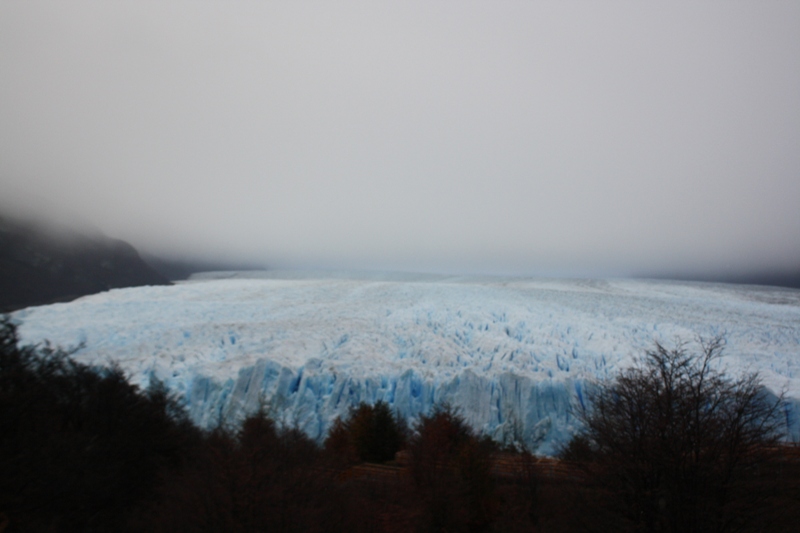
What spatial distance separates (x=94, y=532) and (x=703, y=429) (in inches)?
301

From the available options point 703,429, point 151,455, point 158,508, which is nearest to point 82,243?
point 151,455

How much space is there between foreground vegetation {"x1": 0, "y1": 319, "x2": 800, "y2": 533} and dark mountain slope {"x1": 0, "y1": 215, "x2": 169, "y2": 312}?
19.3 metres

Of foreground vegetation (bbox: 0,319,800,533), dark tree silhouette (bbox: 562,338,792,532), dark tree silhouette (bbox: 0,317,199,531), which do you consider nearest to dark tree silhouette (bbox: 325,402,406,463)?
foreground vegetation (bbox: 0,319,800,533)

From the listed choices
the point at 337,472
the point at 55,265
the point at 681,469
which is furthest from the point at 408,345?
the point at 55,265

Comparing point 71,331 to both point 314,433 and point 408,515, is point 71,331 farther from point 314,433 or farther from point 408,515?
point 408,515

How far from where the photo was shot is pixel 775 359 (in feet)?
52.0

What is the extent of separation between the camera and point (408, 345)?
17.9m

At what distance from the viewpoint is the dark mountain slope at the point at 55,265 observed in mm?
24312

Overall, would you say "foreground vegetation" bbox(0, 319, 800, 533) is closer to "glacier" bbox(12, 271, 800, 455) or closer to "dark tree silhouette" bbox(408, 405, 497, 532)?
"dark tree silhouette" bbox(408, 405, 497, 532)

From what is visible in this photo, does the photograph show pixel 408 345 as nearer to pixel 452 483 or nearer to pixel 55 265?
pixel 452 483

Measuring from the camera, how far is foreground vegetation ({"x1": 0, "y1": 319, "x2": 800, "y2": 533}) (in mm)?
5230

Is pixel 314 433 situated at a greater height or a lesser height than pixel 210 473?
lesser

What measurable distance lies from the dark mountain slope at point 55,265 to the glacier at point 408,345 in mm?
4443

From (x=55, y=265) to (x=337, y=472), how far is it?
26.7m
